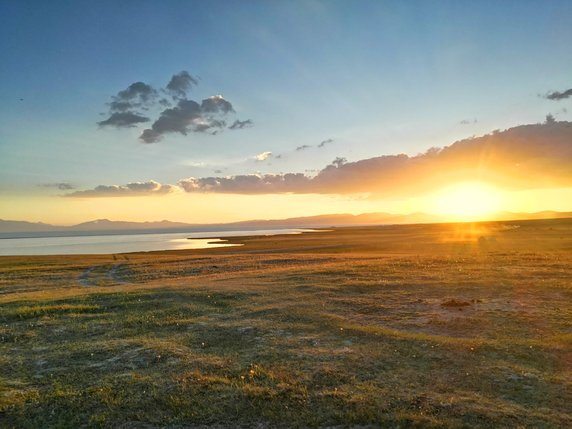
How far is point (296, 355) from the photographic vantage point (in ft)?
54.1

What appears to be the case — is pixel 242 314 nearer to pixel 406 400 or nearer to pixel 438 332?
pixel 438 332

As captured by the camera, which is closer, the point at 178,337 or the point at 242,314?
the point at 178,337

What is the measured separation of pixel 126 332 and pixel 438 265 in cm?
3206

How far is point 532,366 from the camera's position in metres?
15.0

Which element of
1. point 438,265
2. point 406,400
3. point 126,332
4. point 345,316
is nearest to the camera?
point 406,400

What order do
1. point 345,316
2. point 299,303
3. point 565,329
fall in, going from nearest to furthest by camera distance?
1. point 565,329
2. point 345,316
3. point 299,303

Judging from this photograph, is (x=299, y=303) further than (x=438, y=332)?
Yes

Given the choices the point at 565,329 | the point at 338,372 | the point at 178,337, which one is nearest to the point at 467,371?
the point at 338,372

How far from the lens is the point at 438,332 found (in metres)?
19.7

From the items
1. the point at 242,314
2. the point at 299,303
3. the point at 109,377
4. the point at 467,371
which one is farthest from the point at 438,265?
the point at 109,377

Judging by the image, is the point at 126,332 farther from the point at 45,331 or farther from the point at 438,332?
the point at 438,332

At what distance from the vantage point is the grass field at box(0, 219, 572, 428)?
39.2 ft

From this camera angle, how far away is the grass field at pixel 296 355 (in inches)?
471

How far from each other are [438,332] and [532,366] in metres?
5.08
